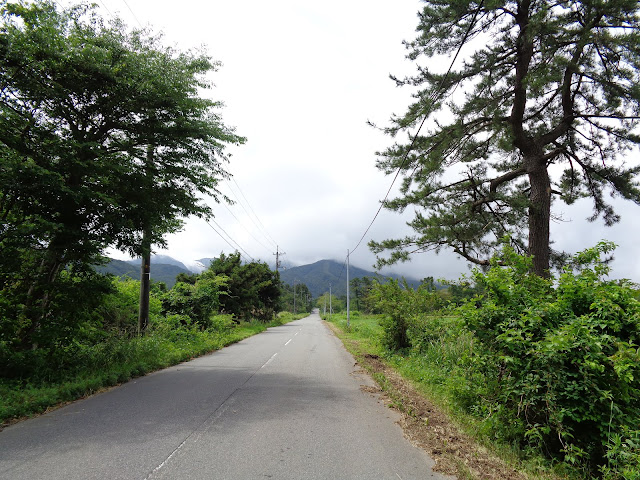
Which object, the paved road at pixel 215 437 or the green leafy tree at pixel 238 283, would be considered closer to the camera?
the paved road at pixel 215 437

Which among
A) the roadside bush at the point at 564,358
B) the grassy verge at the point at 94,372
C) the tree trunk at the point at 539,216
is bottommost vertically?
the grassy verge at the point at 94,372

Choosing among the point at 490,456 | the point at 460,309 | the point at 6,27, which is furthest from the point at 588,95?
the point at 6,27

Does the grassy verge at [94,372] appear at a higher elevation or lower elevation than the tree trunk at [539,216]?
lower

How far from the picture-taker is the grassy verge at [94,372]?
5.80 m

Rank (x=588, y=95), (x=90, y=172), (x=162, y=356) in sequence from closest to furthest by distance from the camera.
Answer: (x=90, y=172) → (x=588, y=95) → (x=162, y=356)

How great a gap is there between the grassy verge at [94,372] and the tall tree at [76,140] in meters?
1.17

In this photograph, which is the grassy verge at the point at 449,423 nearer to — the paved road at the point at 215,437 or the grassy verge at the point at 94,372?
the paved road at the point at 215,437

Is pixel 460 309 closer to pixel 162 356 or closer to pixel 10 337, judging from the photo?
pixel 10 337

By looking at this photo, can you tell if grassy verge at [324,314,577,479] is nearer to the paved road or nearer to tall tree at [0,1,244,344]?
the paved road

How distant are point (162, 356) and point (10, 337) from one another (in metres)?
4.86

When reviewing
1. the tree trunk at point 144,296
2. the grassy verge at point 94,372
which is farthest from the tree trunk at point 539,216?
the tree trunk at point 144,296

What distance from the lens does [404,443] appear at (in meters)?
4.67

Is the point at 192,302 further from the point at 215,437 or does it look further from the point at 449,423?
the point at 449,423

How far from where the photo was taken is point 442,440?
4.68 metres
